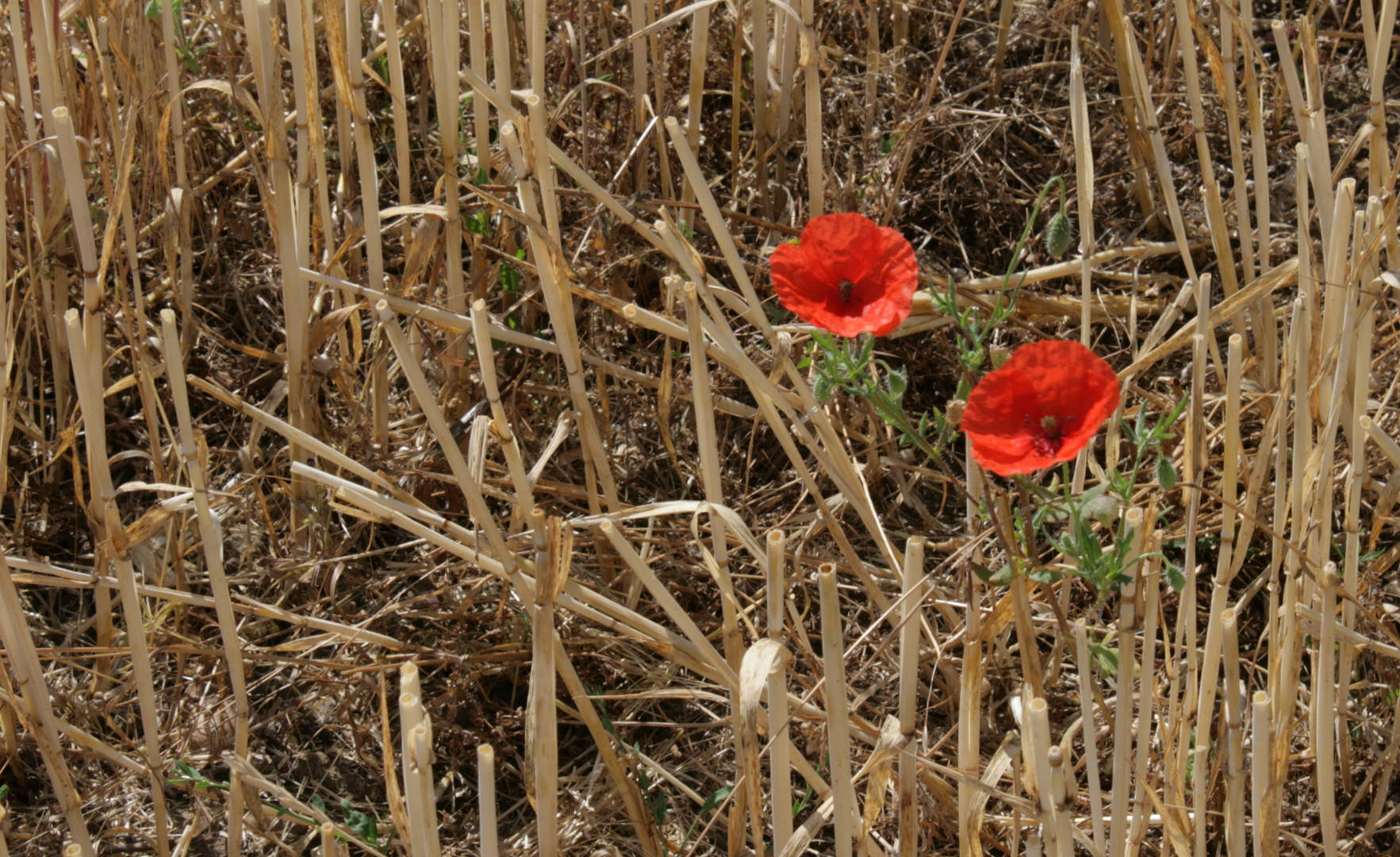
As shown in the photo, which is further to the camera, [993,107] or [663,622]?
[993,107]

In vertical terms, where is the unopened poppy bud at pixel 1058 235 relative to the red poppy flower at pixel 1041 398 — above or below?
above

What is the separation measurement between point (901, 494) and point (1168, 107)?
733 mm

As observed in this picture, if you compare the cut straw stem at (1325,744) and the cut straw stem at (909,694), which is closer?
the cut straw stem at (909,694)

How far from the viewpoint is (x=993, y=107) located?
70.6 inches

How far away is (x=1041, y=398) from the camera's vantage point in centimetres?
85

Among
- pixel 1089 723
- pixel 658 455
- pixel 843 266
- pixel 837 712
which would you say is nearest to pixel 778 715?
pixel 837 712

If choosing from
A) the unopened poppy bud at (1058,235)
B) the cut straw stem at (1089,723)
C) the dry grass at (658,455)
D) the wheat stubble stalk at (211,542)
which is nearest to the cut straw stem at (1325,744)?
the dry grass at (658,455)

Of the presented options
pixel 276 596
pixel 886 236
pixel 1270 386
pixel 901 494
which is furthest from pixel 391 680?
pixel 1270 386

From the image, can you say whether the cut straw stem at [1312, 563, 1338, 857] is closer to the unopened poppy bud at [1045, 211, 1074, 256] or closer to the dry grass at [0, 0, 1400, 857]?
the dry grass at [0, 0, 1400, 857]

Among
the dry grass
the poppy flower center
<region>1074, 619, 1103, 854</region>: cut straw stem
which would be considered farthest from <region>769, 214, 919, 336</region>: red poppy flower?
<region>1074, 619, 1103, 854</region>: cut straw stem

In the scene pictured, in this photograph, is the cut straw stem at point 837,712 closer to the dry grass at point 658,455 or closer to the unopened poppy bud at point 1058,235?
the dry grass at point 658,455

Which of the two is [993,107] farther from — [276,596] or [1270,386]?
[276,596]

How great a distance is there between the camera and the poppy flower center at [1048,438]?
2.66ft

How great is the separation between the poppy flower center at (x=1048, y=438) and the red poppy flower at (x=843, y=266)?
0.57 ft
